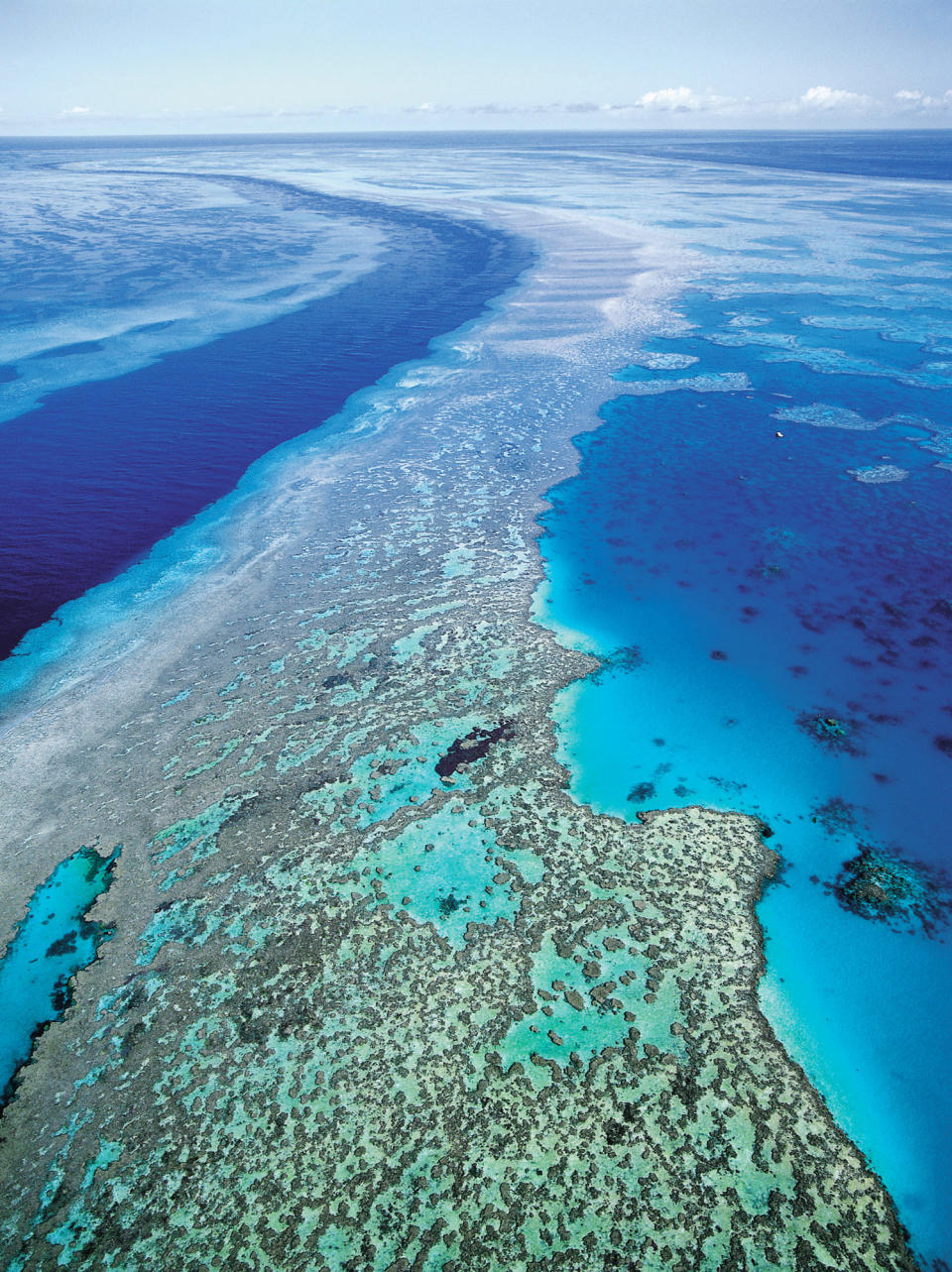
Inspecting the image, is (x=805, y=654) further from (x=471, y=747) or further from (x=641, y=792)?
(x=471, y=747)

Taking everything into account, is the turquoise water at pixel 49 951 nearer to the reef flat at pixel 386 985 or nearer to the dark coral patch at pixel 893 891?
the reef flat at pixel 386 985

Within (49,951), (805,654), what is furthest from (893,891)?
(49,951)

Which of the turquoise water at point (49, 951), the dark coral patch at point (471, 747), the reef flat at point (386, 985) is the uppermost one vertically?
the dark coral patch at point (471, 747)

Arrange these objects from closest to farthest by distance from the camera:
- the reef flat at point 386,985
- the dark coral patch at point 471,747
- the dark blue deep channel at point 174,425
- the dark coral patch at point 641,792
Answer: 1. the reef flat at point 386,985
2. the dark coral patch at point 641,792
3. the dark coral patch at point 471,747
4. the dark blue deep channel at point 174,425

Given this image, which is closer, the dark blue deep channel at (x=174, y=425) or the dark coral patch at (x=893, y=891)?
the dark coral patch at (x=893, y=891)

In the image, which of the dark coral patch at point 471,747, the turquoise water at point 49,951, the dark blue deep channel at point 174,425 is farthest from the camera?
the dark blue deep channel at point 174,425

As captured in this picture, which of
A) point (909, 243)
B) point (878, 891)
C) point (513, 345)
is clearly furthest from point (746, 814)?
point (909, 243)

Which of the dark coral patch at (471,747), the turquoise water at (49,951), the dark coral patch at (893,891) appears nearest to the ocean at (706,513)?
the dark coral patch at (893,891)
